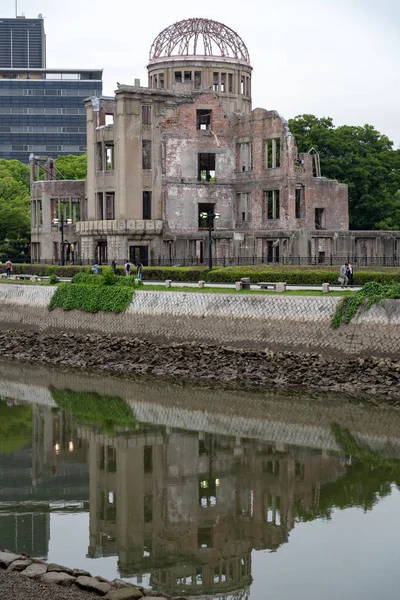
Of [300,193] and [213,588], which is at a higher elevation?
[300,193]

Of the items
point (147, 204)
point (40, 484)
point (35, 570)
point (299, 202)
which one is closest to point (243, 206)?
point (299, 202)

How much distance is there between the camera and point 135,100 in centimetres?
7231

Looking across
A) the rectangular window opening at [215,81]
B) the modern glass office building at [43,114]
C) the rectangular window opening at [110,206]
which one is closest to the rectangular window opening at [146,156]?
the rectangular window opening at [110,206]

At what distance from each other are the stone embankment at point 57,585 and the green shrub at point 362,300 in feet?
78.8

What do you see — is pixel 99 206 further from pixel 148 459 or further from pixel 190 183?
pixel 148 459

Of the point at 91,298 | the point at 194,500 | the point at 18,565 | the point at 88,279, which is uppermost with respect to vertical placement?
the point at 88,279

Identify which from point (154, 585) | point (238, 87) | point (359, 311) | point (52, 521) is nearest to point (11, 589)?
point (154, 585)

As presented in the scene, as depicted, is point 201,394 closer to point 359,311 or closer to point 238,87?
point 359,311

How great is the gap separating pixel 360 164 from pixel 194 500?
62.1 metres

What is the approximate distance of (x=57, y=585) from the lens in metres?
19.3

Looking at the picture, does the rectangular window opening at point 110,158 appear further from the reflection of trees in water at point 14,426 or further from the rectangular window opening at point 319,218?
the reflection of trees in water at point 14,426

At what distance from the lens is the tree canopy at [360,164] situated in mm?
85750

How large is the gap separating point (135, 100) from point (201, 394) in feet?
116

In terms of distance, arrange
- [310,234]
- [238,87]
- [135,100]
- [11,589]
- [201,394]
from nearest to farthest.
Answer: [11,589]
[201,394]
[310,234]
[135,100]
[238,87]
